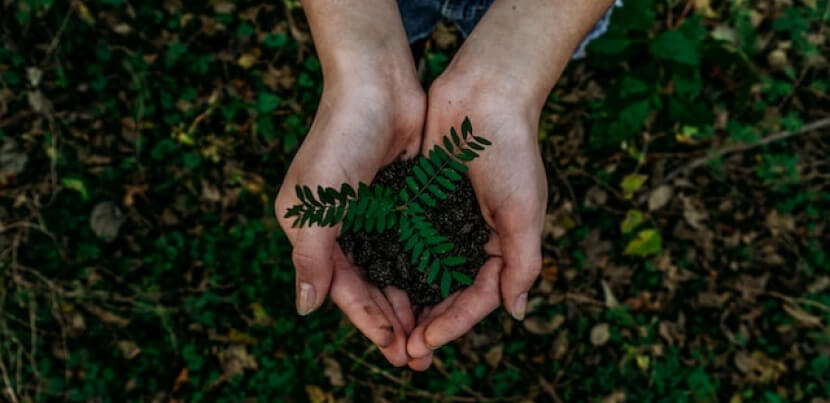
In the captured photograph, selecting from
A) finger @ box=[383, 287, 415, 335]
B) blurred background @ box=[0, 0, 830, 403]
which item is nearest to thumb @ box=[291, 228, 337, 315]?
finger @ box=[383, 287, 415, 335]

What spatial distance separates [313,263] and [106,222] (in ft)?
7.14

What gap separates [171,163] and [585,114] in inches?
108

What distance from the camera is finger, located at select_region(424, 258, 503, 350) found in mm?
2609

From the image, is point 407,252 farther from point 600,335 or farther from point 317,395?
point 600,335

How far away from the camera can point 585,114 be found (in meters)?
4.18

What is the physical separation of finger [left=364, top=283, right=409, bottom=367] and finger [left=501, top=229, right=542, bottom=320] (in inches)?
18.9

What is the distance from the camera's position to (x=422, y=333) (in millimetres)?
2668

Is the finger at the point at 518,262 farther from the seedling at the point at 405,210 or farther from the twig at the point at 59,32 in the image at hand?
the twig at the point at 59,32

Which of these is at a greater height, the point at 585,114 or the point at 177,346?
the point at 585,114

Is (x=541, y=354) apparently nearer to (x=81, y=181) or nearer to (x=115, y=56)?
(x=81, y=181)

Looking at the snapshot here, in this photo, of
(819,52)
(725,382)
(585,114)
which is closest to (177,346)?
(585,114)

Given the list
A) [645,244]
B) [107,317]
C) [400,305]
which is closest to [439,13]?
[400,305]

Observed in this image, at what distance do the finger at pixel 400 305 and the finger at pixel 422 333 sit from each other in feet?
0.15

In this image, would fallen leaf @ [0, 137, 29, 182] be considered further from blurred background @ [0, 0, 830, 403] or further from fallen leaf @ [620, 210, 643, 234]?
fallen leaf @ [620, 210, 643, 234]
